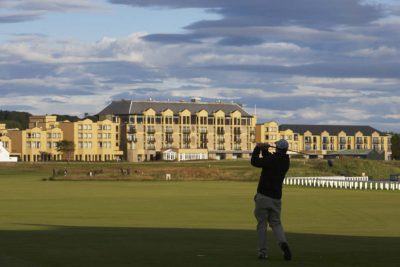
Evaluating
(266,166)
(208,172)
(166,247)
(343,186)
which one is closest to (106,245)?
(166,247)

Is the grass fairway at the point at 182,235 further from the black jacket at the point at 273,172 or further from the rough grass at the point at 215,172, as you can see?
the rough grass at the point at 215,172

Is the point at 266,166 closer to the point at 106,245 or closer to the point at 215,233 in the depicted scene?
the point at 106,245

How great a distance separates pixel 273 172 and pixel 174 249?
11.6 feet

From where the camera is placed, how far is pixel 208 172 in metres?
114

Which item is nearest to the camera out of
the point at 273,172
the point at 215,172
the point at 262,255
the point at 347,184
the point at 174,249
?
the point at 262,255

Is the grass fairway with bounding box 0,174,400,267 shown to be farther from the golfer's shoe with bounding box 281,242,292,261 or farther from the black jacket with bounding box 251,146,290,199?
the black jacket with bounding box 251,146,290,199

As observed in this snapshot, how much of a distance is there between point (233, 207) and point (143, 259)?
28659 millimetres

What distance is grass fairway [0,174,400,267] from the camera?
813 inches

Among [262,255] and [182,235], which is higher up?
[262,255]

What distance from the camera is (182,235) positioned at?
2848cm

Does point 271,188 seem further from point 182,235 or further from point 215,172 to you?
point 215,172

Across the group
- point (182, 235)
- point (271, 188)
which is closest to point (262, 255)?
point (271, 188)

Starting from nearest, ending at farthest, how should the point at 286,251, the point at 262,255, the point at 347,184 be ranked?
the point at 286,251 < the point at 262,255 < the point at 347,184

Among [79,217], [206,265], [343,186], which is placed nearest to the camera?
[206,265]
